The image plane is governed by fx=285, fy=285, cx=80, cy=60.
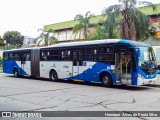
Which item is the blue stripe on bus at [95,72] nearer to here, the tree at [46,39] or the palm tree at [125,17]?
the palm tree at [125,17]

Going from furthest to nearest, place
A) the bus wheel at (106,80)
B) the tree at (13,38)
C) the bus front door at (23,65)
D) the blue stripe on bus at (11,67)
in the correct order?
the tree at (13,38), the blue stripe on bus at (11,67), the bus front door at (23,65), the bus wheel at (106,80)

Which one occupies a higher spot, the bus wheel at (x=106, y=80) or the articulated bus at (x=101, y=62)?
the articulated bus at (x=101, y=62)

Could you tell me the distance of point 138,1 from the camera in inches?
1067

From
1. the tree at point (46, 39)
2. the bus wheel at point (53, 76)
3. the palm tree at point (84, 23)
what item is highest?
the palm tree at point (84, 23)

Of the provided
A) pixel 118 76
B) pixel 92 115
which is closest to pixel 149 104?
pixel 92 115

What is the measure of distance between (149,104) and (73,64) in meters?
9.52

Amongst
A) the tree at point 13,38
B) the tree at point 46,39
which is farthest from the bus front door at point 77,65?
the tree at point 13,38

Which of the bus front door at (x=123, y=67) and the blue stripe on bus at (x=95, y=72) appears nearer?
the bus front door at (x=123, y=67)

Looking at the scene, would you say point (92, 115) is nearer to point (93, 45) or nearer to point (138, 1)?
point (93, 45)

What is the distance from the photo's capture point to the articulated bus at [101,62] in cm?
1583

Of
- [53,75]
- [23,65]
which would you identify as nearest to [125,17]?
[53,75]

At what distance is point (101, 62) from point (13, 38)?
75.0 metres

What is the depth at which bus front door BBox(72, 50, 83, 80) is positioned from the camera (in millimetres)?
18844

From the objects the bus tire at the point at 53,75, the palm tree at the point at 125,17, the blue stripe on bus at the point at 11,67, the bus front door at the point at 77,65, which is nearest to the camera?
the bus front door at the point at 77,65
